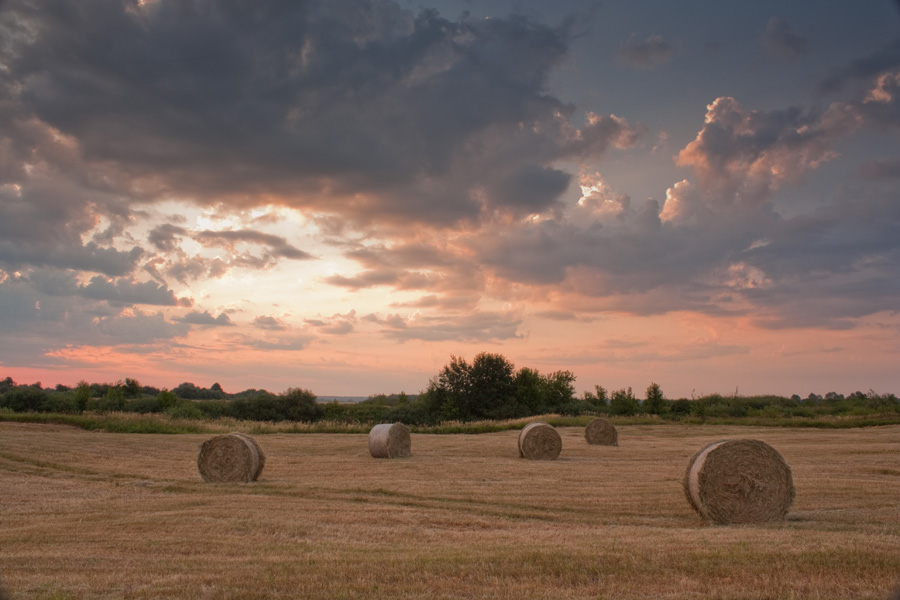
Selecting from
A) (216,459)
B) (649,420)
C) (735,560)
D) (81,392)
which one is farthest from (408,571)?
(81,392)

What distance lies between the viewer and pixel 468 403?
209 feet

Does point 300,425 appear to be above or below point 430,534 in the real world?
above

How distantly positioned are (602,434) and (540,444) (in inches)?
266

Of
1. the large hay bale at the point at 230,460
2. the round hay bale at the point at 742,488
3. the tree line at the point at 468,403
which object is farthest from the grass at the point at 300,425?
the round hay bale at the point at 742,488

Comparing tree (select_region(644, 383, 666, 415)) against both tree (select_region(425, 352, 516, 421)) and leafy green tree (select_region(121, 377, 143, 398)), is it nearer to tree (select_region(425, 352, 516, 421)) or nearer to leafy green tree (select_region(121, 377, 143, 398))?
tree (select_region(425, 352, 516, 421))

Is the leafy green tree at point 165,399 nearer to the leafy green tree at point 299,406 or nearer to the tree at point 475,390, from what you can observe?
the leafy green tree at point 299,406

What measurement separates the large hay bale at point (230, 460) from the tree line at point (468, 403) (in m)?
35.6

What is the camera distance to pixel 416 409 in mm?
63719

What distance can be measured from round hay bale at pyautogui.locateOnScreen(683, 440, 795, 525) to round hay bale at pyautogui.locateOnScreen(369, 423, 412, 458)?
12852 mm

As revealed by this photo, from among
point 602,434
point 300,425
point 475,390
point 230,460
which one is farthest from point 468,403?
point 230,460

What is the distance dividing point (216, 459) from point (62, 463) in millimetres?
6841

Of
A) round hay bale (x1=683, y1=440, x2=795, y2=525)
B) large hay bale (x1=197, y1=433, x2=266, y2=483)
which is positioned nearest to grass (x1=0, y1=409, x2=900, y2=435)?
large hay bale (x1=197, y1=433, x2=266, y2=483)

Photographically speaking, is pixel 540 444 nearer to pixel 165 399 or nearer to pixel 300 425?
pixel 300 425

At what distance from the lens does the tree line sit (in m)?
51.5
